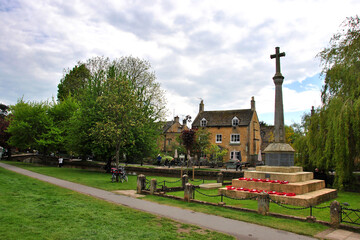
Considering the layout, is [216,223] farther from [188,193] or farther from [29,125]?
[29,125]

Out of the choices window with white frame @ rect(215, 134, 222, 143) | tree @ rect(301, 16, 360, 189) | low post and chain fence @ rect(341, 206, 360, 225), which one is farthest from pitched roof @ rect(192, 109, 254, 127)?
low post and chain fence @ rect(341, 206, 360, 225)

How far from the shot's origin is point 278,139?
1666 centimetres

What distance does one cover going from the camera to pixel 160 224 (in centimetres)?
854

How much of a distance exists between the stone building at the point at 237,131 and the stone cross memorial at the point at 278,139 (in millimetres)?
28276

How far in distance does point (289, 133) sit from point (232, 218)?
45273mm

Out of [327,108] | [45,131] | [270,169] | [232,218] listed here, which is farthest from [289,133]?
[232,218]

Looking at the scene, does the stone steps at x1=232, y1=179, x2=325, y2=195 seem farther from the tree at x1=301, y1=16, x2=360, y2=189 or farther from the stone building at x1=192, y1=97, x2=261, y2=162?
the stone building at x1=192, y1=97, x2=261, y2=162

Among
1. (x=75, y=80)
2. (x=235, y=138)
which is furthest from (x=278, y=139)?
(x=75, y=80)

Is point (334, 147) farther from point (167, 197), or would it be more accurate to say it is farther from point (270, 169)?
point (167, 197)

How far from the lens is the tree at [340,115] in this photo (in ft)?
52.5

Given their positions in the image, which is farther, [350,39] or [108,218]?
[350,39]

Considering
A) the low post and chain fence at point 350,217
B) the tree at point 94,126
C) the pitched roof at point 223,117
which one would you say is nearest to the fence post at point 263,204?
the low post and chain fence at point 350,217

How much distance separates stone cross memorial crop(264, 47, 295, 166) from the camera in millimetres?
15891

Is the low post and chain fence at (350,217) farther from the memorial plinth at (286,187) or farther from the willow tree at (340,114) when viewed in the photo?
the willow tree at (340,114)
